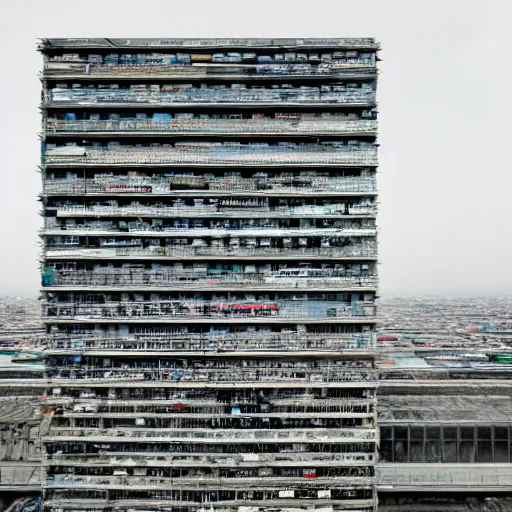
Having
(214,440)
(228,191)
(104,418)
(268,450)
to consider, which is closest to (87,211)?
(228,191)

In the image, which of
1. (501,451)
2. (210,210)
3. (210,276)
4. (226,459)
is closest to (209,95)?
(210,210)

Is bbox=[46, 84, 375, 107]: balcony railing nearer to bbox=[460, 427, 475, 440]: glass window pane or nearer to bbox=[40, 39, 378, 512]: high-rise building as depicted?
bbox=[40, 39, 378, 512]: high-rise building

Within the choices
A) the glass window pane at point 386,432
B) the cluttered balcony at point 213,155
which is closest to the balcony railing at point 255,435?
the glass window pane at point 386,432

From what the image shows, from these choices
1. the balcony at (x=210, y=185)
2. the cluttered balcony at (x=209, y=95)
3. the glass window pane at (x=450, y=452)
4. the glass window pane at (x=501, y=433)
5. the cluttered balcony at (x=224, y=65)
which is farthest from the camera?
the glass window pane at (x=450, y=452)

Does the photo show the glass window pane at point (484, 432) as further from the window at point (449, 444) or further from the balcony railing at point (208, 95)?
the balcony railing at point (208, 95)

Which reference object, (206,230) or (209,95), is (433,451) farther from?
(209,95)

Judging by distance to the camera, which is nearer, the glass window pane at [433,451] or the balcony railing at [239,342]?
the balcony railing at [239,342]

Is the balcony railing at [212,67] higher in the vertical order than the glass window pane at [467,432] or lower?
higher

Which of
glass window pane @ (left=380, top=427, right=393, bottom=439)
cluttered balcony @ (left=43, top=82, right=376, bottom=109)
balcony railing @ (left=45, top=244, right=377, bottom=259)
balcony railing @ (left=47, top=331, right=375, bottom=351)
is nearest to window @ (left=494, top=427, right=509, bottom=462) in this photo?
glass window pane @ (left=380, top=427, right=393, bottom=439)
